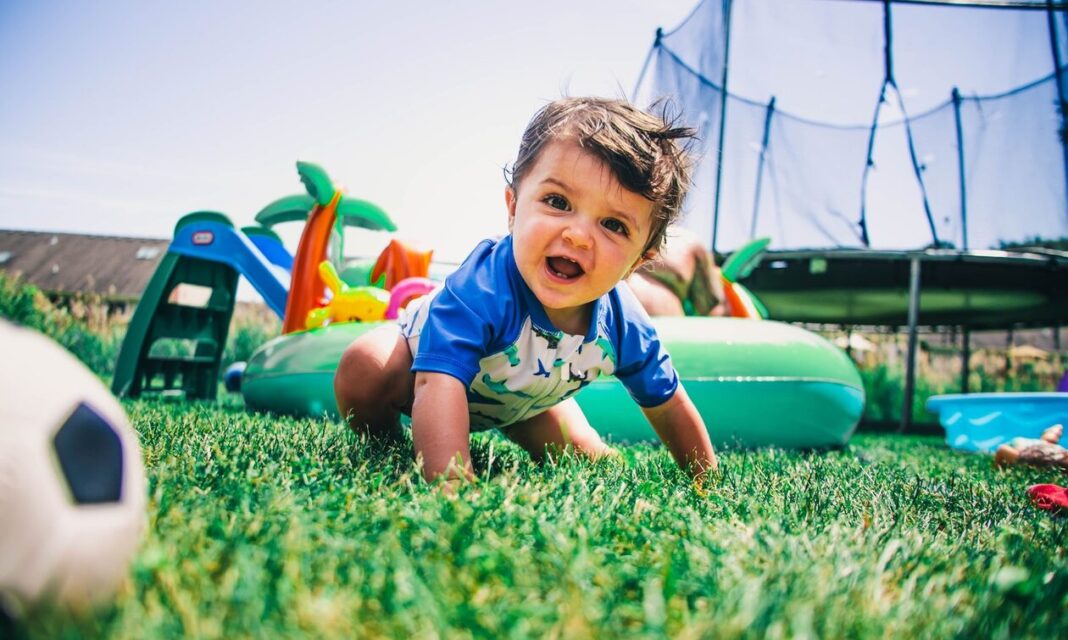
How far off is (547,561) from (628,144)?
1.07m

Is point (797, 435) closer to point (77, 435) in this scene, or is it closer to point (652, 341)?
point (652, 341)

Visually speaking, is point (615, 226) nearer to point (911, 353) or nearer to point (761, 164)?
point (911, 353)

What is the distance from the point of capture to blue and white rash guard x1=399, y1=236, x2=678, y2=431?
62.7 inches

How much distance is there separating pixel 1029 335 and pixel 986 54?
572 inches

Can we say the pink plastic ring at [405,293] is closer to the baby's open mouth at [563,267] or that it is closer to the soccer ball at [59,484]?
the baby's open mouth at [563,267]

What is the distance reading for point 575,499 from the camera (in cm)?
132

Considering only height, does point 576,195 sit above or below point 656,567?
above

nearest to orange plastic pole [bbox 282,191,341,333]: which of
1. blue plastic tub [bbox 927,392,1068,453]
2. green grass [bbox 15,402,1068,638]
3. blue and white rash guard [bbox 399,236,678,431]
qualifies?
blue and white rash guard [bbox 399,236,678,431]

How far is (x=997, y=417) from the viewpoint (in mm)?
4281

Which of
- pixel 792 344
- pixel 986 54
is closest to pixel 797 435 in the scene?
pixel 792 344

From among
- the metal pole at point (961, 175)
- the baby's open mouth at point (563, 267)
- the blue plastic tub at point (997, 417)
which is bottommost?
the blue plastic tub at point (997, 417)

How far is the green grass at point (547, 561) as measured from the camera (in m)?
0.68

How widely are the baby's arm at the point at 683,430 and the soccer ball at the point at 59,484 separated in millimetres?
1467

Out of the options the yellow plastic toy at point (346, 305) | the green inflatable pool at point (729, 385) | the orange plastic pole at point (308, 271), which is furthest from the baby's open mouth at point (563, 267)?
the orange plastic pole at point (308, 271)
